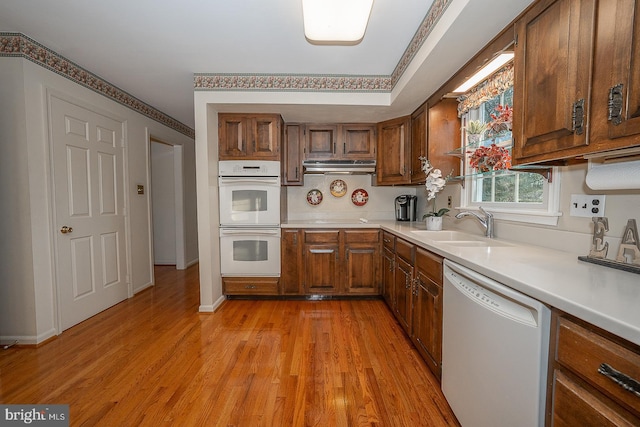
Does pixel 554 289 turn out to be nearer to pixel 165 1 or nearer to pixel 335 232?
pixel 335 232

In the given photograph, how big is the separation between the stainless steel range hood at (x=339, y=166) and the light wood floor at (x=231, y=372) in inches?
65.8

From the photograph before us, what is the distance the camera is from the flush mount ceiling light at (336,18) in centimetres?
129

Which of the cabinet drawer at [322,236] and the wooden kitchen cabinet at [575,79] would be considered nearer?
the wooden kitchen cabinet at [575,79]

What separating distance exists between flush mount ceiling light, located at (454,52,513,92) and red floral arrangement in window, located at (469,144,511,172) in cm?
52

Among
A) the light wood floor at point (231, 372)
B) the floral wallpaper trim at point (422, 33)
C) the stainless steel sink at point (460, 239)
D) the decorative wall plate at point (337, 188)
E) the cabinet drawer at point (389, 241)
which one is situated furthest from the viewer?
the decorative wall plate at point (337, 188)

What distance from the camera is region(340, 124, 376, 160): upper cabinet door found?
325 centimetres

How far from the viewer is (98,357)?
1.97m

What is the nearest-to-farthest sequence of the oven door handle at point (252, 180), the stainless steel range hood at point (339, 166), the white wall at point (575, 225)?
the white wall at point (575, 225) → the oven door handle at point (252, 180) → the stainless steel range hood at point (339, 166)

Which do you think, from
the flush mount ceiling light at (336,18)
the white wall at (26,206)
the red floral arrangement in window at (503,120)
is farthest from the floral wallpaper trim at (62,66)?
the red floral arrangement in window at (503,120)

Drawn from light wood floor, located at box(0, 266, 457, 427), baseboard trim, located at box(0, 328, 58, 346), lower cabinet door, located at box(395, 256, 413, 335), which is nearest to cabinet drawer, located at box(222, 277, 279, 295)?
light wood floor, located at box(0, 266, 457, 427)

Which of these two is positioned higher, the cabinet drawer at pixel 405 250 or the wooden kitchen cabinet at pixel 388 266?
the cabinet drawer at pixel 405 250

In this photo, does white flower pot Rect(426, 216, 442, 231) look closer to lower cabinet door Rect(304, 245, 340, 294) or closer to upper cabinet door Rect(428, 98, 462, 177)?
upper cabinet door Rect(428, 98, 462, 177)

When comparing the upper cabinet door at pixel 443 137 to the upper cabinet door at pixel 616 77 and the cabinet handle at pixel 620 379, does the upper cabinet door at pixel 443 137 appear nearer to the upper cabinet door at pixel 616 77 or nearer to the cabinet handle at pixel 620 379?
the upper cabinet door at pixel 616 77

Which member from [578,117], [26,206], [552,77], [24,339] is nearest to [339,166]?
[552,77]
